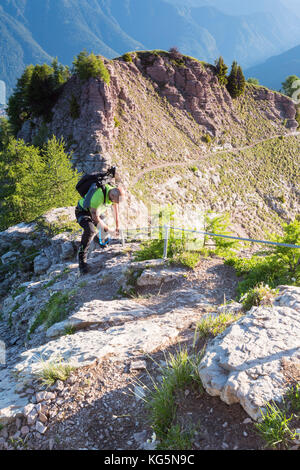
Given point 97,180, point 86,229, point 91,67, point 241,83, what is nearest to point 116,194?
point 97,180

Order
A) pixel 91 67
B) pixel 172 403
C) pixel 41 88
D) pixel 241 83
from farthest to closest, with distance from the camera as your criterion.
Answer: pixel 241 83, pixel 41 88, pixel 91 67, pixel 172 403

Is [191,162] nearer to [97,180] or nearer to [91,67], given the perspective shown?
[91,67]

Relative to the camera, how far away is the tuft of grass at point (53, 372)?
3830 mm

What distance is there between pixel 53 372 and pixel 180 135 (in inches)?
1972

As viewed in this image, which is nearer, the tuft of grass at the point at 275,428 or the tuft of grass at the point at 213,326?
the tuft of grass at the point at 275,428

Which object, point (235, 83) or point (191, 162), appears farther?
point (235, 83)

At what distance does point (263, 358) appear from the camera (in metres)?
3.24

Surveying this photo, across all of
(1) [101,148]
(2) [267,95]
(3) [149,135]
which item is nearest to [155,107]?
(3) [149,135]

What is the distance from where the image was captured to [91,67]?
3881cm

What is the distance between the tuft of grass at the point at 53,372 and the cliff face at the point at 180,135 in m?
31.9

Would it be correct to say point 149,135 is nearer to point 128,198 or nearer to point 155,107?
point 155,107

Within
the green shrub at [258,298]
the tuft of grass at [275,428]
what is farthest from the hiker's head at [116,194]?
the tuft of grass at [275,428]

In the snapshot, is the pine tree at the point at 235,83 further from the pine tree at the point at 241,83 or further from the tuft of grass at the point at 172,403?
the tuft of grass at the point at 172,403

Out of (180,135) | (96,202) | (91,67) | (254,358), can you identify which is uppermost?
(91,67)
